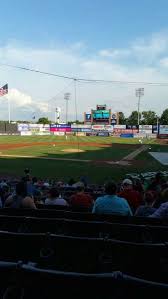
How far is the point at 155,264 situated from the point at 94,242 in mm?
571

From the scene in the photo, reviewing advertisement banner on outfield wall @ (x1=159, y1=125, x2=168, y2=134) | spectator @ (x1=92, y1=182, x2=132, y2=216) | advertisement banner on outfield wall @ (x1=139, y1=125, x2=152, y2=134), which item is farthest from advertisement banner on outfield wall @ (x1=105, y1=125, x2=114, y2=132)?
spectator @ (x1=92, y1=182, x2=132, y2=216)

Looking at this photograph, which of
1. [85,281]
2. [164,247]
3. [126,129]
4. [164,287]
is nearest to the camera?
[164,287]

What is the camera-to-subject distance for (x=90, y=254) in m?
3.52

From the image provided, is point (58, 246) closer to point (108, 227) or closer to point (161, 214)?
point (108, 227)

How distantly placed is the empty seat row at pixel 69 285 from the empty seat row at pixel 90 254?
2.17ft

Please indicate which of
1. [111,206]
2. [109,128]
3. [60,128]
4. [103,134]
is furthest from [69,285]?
[60,128]

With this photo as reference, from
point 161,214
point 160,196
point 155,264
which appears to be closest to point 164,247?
point 155,264

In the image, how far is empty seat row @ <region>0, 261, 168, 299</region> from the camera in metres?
2.58

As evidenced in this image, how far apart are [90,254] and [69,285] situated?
0.78 meters

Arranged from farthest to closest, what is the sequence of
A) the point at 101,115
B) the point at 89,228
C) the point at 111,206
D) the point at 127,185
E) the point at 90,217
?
1. the point at 101,115
2. the point at 127,185
3. the point at 111,206
4. the point at 90,217
5. the point at 89,228

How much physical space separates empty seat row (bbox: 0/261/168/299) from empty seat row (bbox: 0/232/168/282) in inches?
26.1

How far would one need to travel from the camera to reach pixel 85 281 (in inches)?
106

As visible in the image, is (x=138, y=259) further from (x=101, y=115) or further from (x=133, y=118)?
(x=133, y=118)

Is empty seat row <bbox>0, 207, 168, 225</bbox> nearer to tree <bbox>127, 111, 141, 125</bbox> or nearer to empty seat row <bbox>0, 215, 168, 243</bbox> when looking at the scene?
empty seat row <bbox>0, 215, 168, 243</bbox>
